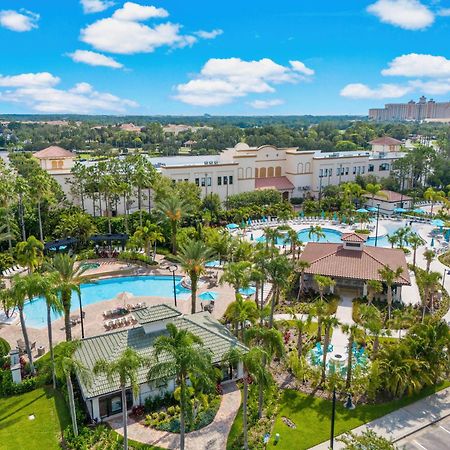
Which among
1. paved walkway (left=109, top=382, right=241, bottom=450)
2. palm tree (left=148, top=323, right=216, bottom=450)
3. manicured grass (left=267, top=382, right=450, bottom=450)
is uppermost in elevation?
palm tree (left=148, top=323, right=216, bottom=450)

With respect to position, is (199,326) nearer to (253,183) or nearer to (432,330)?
(432,330)

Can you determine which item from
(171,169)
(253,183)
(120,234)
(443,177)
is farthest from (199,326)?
(443,177)

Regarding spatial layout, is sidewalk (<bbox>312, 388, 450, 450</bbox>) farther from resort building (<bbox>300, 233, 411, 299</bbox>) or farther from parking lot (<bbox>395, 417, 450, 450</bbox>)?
resort building (<bbox>300, 233, 411, 299</bbox>)

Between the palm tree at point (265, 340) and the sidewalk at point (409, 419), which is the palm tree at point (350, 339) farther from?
the palm tree at point (265, 340)

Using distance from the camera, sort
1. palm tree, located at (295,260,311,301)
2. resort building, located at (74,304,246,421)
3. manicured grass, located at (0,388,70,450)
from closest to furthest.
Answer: manicured grass, located at (0,388,70,450) → resort building, located at (74,304,246,421) → palm tree, located at (295,260,311,301)

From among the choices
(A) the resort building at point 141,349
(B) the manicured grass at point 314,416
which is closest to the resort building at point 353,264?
(B) the manicured grass at point 314,416

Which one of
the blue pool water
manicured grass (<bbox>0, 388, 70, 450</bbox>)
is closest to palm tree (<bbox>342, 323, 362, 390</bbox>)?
manicured grass (<bbox>0, 388, 70, 450</bbox>)

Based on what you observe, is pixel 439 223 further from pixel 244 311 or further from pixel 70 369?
pixel 70 369
